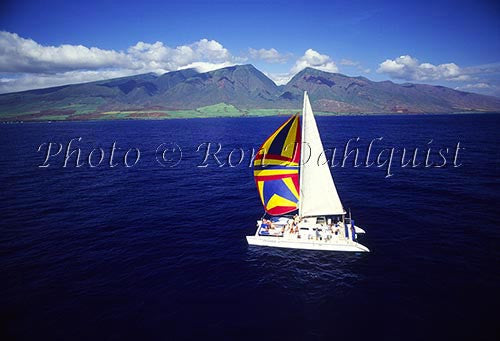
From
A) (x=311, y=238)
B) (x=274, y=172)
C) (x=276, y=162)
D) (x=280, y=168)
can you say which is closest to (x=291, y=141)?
(x=276, y=162)

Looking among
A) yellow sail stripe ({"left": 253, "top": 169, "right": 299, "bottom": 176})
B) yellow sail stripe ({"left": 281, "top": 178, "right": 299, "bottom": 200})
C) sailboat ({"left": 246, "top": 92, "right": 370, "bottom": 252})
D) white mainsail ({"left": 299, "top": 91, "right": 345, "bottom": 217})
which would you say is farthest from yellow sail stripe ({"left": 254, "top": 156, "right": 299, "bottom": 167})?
yellow sail stripe ({"left": 281, "top": 178, "right": 299, "bottom": 200})

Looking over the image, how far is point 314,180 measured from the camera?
3781 cm

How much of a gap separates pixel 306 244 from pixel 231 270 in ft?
33.5

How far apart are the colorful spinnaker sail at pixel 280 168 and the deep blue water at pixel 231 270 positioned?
23.8ft

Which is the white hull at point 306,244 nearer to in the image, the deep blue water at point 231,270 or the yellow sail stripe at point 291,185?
the deep blue water at point 231,270

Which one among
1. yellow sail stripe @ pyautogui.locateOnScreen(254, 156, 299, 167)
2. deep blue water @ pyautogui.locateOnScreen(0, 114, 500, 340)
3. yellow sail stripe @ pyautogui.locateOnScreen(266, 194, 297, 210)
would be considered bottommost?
deep blue water @ pyautogui.locateOnScreen(0, 114, 500, 340)

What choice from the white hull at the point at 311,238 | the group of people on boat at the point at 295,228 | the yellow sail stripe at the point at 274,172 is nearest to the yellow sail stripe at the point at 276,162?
the yellow sail stripe at the point at 274,172

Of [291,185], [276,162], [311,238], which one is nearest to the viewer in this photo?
[311,238]

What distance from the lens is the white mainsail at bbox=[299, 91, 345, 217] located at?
115ft

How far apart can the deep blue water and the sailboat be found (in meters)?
1.80

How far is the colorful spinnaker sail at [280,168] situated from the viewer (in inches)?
1404

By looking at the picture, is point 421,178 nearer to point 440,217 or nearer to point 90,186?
point 440,217

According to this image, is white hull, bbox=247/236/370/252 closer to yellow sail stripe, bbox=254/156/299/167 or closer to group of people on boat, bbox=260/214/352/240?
group of people on boat, bbox=260/214/352/240

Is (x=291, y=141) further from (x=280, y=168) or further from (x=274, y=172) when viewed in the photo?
(x=274, y=172)
